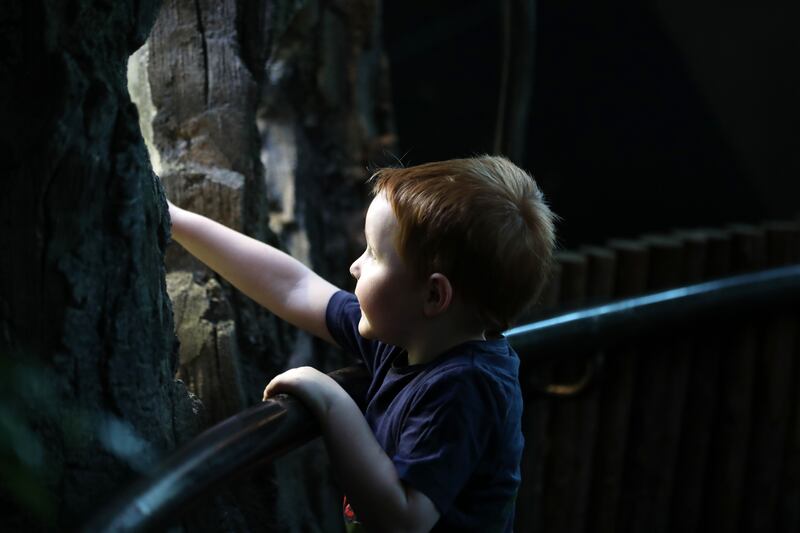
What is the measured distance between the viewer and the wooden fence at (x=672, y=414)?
246 centimetres

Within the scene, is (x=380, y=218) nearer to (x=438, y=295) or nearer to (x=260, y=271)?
(x=438, y=295)

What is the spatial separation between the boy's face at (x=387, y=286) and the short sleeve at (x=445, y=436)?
100 mm

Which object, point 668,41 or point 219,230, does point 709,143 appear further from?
point 219,230

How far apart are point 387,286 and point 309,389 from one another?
0.19 m

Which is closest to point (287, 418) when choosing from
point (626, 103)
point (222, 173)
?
point (222, 173)

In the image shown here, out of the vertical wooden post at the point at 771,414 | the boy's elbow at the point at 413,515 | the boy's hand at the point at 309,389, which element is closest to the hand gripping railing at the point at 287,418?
the boy's hand at the point at 309,389

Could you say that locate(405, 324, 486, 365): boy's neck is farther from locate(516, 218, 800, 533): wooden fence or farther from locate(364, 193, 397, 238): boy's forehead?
locate(516, 218, 800, 533): wooden fence

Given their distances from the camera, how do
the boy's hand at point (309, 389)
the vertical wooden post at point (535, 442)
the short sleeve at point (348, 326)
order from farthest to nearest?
the vertical wooden post at point (535, 442), the short sleeve at point (348, 326), the boy's hand at point (309, 389)

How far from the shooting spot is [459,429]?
1.06m

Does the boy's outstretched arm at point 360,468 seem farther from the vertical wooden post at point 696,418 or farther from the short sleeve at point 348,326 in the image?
the vertical wooden post at point 696,418

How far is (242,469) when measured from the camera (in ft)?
2.88

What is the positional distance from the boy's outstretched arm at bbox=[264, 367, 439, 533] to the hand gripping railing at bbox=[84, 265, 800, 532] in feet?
0.07

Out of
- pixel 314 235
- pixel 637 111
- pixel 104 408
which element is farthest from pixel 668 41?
pixel 104 408

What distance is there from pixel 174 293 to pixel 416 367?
1.62 feet
